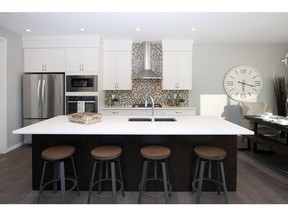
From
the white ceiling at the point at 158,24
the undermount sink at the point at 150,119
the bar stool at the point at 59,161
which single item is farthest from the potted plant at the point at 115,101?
the bar stool at the point at 59,161

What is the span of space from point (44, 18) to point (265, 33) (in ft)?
14.1

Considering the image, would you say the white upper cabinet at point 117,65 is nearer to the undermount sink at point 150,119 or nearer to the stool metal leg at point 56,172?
the undermount sink at point 150,119

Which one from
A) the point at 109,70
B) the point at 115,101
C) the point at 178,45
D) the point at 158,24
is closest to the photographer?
the point at 158,24

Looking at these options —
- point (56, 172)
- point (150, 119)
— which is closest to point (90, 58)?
point (150, 119)

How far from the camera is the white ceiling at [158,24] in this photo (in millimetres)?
3428

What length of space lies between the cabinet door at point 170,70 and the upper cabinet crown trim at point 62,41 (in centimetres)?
159

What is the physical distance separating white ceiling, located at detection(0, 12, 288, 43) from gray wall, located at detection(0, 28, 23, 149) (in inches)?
8.2

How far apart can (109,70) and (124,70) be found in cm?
36

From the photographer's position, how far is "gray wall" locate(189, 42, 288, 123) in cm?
549

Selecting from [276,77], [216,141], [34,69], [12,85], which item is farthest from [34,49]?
[276,77]

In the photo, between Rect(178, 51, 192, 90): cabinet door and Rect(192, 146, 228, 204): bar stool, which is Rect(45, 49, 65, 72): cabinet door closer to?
Rect(178, 51, 192, 90): cabinet door

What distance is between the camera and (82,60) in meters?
4.73

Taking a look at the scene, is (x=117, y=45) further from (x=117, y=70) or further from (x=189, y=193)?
(x=189, y=193)
